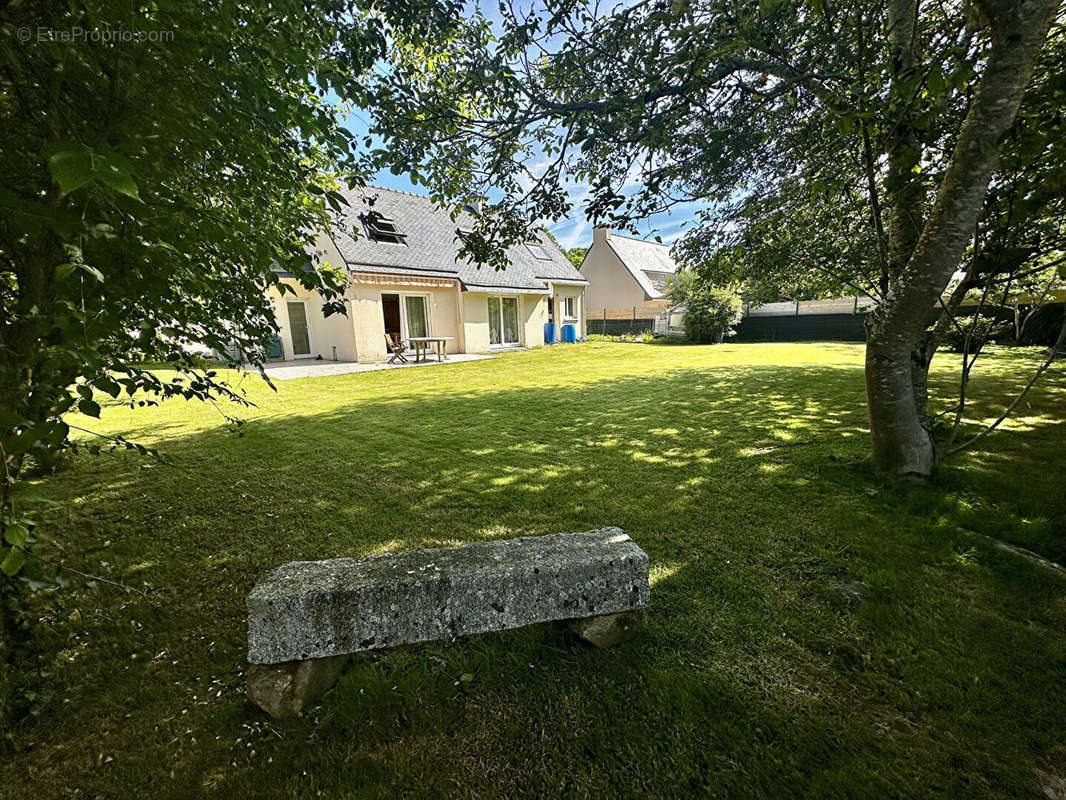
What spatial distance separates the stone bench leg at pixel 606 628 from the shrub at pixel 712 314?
22.7 metres


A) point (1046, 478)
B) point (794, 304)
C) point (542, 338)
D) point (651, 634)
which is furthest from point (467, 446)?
point (794, 304)

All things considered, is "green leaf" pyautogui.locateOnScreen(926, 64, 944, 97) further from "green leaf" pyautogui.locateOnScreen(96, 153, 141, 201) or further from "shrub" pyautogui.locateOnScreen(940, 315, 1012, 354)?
"green leaf" pyautogui.locateOnScreen(96, 153, 141, 201)

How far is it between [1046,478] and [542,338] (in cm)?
2021

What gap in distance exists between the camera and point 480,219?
18.9 feet

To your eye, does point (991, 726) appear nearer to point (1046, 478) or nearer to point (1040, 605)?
point (1040, 605)

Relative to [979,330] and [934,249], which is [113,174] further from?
[979,330]

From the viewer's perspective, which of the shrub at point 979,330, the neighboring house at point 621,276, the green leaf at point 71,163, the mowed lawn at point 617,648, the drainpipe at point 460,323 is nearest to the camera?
Answer: the green leaf at point 71,163

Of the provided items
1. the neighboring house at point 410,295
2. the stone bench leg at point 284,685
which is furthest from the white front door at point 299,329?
the stone bench leg at point 284,685

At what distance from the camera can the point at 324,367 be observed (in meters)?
15.6

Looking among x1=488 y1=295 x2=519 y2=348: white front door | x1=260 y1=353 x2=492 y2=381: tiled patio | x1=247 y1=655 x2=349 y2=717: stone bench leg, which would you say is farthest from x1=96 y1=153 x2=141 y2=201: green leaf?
x1=488 y1=295 x2=519 y2=348: white front door

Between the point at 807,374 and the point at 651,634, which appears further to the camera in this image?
the point at 807,374

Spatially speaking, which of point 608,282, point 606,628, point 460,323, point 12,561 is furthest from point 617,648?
point 608,282

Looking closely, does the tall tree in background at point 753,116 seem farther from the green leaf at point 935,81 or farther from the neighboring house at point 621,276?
the neighboring house at point 621,276

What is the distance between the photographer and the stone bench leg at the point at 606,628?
95.2 inches
